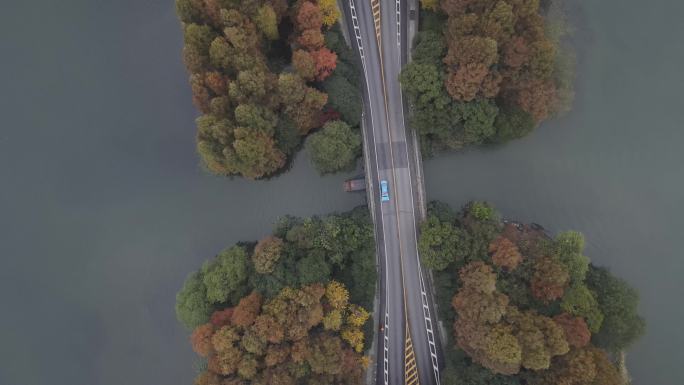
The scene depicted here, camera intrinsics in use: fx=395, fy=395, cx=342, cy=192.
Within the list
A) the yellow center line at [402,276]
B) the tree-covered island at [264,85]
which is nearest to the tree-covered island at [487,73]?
the yellow center line at [402,276]

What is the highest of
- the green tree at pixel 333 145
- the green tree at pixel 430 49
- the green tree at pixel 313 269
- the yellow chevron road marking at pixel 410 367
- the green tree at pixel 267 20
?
the green tree at pixel 267 20

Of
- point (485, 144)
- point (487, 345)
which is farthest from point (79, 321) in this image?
point (485, 144)

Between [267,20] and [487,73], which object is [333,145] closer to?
[267,20]

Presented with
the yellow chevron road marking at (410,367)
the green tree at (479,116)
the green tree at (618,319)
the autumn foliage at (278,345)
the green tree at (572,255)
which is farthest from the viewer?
the yellow chevron road marking at (410,367)

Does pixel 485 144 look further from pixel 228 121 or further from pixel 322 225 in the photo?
pixel 228 121

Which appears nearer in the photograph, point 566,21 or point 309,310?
point 309,310

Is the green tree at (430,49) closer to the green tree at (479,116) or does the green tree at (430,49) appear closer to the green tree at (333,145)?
the green tree at (479,116)
